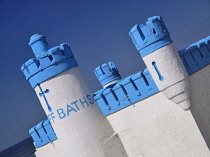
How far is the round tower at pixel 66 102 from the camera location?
44.4 feet

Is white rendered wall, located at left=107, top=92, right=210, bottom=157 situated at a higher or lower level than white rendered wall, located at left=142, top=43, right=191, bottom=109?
lower

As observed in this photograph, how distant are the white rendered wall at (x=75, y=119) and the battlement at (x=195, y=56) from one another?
473 cm

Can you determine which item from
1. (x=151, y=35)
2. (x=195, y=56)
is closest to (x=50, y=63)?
(x=151, y=35)

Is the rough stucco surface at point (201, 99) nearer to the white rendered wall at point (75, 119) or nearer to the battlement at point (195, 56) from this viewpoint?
the battlement at point (195, 56)

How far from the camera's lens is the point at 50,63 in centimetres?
1346

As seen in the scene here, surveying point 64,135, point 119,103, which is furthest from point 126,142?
point 64,135

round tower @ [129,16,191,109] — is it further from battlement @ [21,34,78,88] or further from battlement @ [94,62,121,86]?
battlement @ [94,62,121,86]

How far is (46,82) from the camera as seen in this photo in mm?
13586

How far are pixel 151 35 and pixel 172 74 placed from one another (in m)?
1.77

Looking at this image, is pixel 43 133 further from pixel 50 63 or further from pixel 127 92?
pixel 127 92

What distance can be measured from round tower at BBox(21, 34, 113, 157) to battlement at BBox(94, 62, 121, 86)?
7801 mm

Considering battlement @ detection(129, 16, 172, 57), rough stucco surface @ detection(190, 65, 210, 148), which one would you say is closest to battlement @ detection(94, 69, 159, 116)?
battlement @ detection(129, 16, 172, 57)

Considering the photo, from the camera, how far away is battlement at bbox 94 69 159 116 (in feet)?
41.7

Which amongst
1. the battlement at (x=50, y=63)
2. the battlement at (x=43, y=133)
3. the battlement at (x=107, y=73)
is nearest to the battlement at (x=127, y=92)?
the battlement at (x=50, y=63)
